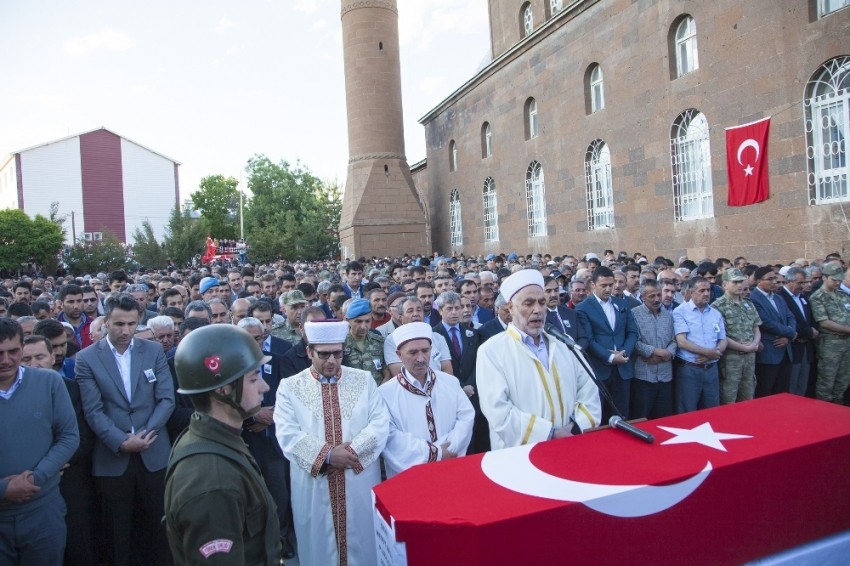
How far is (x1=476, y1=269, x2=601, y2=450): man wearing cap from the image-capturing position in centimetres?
358

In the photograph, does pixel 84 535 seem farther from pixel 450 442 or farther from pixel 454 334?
pixel 454 334

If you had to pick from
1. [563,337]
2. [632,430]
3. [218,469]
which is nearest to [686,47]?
→ [563,337]

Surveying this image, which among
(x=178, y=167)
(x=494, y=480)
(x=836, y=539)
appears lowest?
(x=836, y=539)

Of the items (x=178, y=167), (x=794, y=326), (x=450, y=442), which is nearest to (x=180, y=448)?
(x=450, y=442)

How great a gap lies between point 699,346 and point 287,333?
14.4ft

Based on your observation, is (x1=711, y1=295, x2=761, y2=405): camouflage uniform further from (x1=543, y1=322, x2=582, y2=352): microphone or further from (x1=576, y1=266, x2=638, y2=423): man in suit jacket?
(x1=543, y1=322, x2=582, y2=352): microphone

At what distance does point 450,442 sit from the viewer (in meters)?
3.95

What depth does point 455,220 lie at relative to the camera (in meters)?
29.1

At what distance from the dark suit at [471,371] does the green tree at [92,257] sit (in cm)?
2154

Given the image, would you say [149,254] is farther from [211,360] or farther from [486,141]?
[211,360]

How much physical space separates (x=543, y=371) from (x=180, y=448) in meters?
2.27

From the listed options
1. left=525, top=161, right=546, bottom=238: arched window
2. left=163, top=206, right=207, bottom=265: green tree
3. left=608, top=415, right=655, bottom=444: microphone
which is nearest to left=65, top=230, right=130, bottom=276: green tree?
left=163, top=206, right=207, bottom=265: green tree

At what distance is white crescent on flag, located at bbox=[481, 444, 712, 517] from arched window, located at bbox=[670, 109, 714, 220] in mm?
13054

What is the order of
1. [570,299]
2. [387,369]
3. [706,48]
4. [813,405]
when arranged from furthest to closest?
[706,48], [570,299], [387,369], [813,405]
